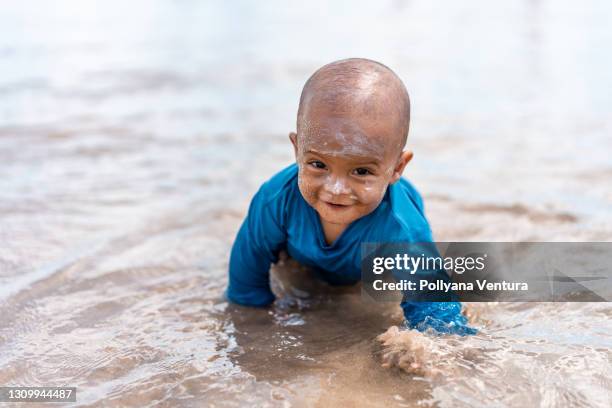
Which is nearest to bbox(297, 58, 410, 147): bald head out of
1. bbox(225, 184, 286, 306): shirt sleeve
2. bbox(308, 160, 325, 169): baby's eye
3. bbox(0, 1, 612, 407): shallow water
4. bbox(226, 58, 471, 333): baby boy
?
bbox(226, 58, 471, 333): baby boy

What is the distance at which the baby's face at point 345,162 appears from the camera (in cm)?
241

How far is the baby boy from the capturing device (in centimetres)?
243

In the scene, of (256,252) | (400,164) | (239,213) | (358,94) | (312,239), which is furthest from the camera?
(239,213)

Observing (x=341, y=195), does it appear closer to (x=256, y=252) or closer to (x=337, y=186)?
(x=337, y=186)

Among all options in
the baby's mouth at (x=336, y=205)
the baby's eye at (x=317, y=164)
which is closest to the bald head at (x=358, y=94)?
the baby's eye at (x=317, y=164)

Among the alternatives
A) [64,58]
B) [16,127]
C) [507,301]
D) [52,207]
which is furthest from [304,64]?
[507,301]

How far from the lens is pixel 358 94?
2.42m

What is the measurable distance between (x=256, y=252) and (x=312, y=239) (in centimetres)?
27

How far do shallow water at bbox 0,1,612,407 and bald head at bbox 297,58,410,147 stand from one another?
2.57 ft

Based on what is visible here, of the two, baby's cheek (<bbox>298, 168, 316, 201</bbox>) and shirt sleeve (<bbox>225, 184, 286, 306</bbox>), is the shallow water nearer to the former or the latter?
shirt sleeve (<bbox>225, 184, 286, 306</bbox>)

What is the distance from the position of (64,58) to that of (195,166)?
4657 millimetres

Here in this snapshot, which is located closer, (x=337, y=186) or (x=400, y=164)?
(x=337, y=186)

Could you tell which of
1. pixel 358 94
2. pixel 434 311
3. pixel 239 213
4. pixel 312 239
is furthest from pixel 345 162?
pixel 239 213

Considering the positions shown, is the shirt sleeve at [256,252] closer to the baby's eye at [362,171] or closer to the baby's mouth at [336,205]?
the baby's mouth at [336,205]
